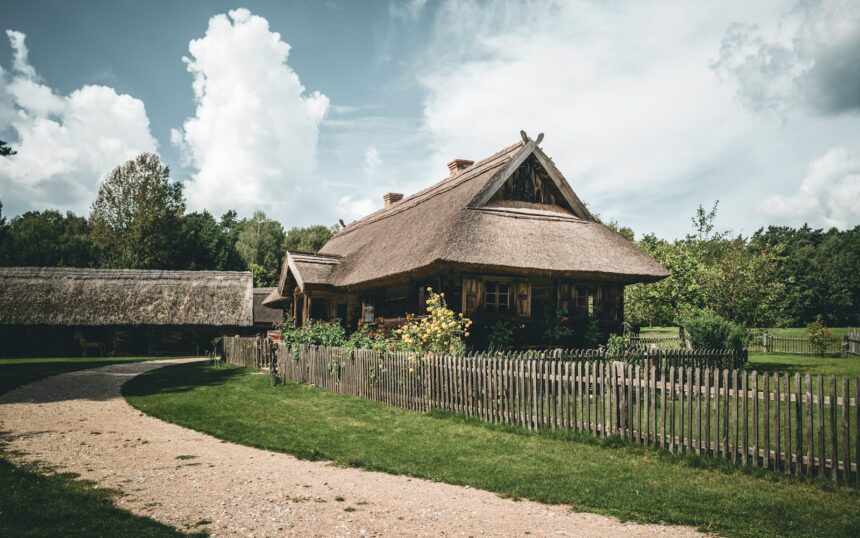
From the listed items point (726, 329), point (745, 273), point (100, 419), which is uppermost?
point (745, 273)

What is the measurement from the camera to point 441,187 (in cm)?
2295

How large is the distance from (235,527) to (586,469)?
15.5 feet

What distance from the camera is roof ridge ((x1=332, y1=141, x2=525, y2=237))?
67.9 feet

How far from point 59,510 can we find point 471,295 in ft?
39.1

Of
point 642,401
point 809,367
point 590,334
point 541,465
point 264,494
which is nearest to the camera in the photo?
point 264,494

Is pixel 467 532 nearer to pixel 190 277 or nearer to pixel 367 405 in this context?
pixel 367 405

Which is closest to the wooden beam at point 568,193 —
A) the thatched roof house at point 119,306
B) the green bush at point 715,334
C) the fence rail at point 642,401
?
the green bush at point 715,334

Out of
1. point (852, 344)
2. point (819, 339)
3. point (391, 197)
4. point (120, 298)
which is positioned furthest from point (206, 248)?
point (852, 344)

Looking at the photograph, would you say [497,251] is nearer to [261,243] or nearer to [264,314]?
[264,314]

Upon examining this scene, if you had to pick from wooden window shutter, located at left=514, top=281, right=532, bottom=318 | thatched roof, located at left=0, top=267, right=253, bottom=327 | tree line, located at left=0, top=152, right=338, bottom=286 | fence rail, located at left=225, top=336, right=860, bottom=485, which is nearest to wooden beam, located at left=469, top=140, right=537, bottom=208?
wooden window shutter, located at left=514, top=281, right=532, bottom=318

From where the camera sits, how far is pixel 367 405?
12.9m

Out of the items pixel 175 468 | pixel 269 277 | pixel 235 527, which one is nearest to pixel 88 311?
pixel 269 277

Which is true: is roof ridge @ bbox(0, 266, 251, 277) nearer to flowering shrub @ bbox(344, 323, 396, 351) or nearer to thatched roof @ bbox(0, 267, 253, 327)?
thatched roof @ bbox(0, 267, 253, 327)

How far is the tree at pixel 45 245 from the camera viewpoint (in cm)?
6019
